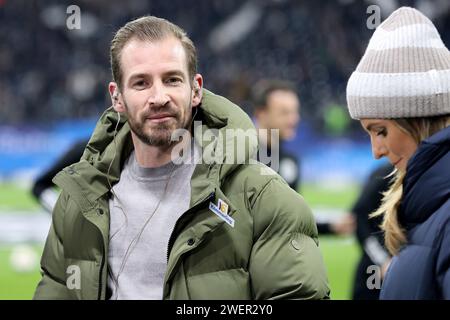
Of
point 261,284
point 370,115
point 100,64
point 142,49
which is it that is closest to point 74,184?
point 142,49

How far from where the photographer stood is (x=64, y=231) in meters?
2.50

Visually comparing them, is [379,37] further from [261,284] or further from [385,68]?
[261,284]

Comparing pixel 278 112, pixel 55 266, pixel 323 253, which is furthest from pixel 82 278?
pixel 323 253

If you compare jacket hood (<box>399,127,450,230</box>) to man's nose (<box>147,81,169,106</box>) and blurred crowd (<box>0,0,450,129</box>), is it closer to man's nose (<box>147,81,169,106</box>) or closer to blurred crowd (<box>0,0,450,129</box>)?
man's nose (<box>147,81,169,106</box>)

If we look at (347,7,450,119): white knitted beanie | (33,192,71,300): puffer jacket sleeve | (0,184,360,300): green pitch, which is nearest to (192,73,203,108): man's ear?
(33,192,71,300): puffer jacket sleeve

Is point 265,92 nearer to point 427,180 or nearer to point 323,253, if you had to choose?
point 427,180

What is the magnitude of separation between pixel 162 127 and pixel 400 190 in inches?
31.7

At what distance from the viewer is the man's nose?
7.80 ft

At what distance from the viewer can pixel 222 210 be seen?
2293mm

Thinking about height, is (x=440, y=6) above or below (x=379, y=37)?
above

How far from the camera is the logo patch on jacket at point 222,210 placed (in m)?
2.28

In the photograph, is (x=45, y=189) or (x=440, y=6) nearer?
(x=45, y=189)

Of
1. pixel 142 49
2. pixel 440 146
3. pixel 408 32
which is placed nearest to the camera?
pixel 440 146
